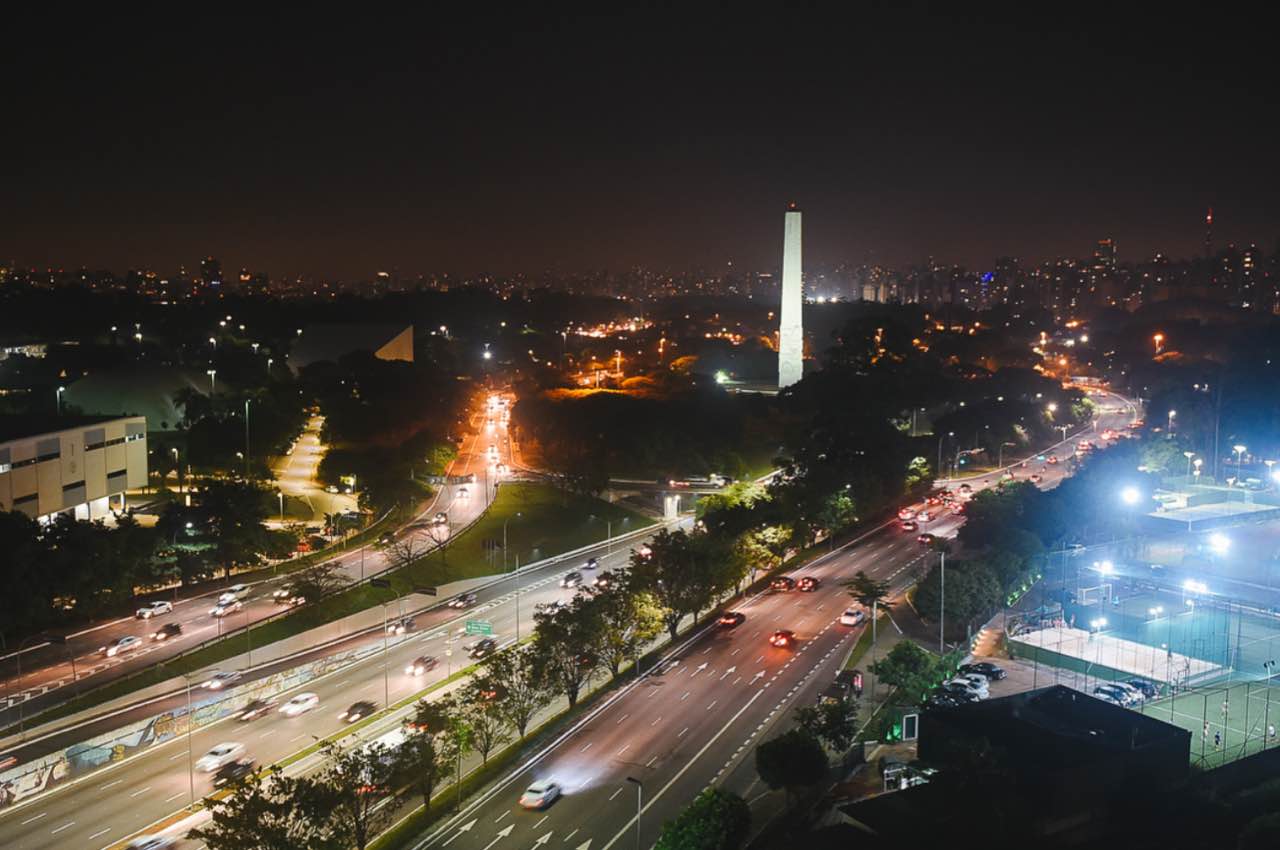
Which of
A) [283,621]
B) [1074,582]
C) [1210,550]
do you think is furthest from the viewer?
[1210,550]

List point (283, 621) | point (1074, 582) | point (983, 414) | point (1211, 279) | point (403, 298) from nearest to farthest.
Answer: point (283, 621) < point (1074, 582) < point (983, 414) < point (403, 298) < point (1211, 279)

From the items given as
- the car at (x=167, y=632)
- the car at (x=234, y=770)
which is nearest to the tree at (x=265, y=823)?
the car at (x=234, y=770)

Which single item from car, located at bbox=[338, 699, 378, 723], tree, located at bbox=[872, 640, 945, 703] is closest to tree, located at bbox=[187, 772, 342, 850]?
car, located at bbox=[338, 699, 378, 723]

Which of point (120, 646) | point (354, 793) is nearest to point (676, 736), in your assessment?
point (354, 793)

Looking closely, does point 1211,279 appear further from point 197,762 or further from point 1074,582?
point 197,762

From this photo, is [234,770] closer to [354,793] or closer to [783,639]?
[354,793]

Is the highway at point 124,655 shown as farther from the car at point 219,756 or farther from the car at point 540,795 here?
the car at point 540,795

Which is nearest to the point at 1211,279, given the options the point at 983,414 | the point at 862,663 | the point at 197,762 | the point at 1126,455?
the point at 983,414
